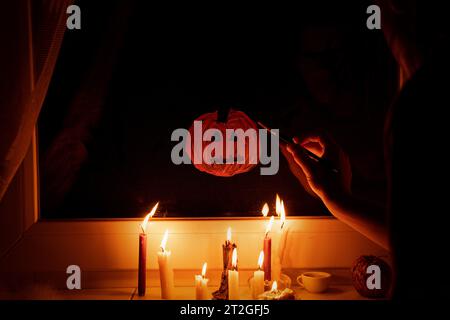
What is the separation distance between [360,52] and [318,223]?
59cm

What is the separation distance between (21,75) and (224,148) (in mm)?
642

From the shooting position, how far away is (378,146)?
1398 millimetres

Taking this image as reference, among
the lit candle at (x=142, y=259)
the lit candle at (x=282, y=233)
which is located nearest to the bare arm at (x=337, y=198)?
the lit candle at (x=282, y=233)

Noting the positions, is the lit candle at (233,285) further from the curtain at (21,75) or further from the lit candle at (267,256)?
the curtain at (21,75)

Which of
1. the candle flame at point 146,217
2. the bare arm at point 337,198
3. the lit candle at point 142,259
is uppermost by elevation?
the bare arm at point 337,198

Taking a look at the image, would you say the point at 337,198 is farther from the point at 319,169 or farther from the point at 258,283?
the point at 258,283

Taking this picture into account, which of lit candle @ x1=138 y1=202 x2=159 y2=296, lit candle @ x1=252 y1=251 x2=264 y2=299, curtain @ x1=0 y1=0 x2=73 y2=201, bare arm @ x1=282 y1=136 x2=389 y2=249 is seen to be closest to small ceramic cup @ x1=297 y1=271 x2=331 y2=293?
lit candle @ x1=252 y1=251 x2=264 y2=299

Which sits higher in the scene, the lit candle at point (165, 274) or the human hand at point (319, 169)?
the human hand at point (319, 169)

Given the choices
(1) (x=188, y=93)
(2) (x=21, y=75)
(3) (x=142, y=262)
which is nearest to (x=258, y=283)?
(3) (x=142, y=262)

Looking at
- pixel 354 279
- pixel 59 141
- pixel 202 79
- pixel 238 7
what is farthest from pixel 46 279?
pixel 238 7

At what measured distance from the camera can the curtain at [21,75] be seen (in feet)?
3.62

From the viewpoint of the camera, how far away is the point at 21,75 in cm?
113

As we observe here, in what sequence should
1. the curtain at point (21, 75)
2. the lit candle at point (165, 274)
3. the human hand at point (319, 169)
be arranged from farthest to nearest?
the lit candle at point (165, 274) < the curtain at point (21, 75) < the human hand at point (319, 169)

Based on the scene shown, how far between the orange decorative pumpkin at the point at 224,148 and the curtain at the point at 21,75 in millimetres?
484
